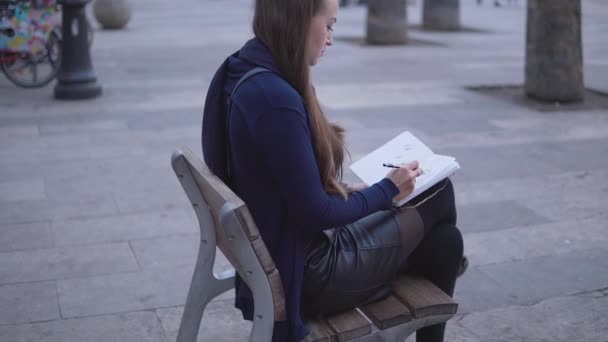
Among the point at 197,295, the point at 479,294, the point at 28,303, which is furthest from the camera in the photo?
the point at 479,294

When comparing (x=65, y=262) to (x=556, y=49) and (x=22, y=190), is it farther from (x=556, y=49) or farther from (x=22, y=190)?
(x=556, y=49)

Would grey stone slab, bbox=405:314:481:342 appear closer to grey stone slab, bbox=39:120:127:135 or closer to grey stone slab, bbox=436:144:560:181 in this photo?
grey stone slab, bbox=436:144:560:181

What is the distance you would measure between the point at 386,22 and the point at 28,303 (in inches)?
419

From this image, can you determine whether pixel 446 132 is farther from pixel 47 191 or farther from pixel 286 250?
pixel 286 250

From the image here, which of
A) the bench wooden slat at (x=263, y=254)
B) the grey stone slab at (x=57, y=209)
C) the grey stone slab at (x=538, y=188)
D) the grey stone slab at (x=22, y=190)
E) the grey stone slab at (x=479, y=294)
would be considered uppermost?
the bench wooden slat at (x=263, y=254)

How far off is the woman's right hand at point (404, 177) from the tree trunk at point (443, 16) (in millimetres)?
14491

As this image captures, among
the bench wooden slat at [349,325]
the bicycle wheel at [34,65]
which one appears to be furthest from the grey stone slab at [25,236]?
the bicycle wheel at [34,65]

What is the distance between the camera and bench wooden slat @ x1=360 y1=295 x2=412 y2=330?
2533mm

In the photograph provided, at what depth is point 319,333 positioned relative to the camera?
2486 mm

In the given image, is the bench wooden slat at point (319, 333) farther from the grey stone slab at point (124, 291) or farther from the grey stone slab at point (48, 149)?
the grey stone slab at point (48, 149)

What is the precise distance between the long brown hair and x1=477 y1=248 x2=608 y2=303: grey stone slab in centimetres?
174

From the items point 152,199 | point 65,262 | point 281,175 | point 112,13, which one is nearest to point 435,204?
point 281,175

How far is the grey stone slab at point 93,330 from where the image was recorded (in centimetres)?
346

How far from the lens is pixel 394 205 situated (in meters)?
2.68
